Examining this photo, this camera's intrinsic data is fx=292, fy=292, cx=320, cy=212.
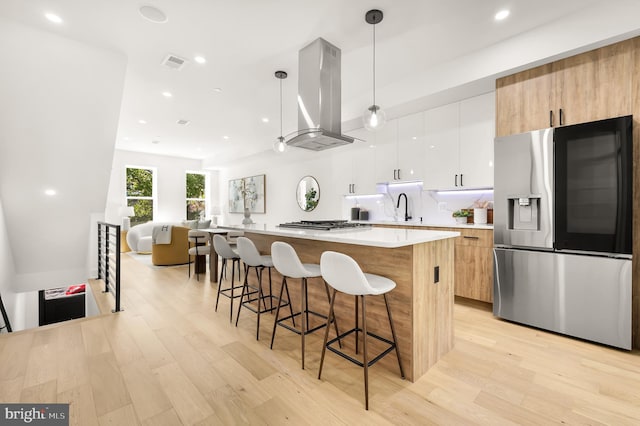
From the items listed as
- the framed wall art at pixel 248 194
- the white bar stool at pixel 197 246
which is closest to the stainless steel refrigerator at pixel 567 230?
the white bar stool at pixel 197 246

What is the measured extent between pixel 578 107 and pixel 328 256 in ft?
8.96

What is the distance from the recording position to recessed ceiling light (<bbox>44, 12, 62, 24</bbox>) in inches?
99.0

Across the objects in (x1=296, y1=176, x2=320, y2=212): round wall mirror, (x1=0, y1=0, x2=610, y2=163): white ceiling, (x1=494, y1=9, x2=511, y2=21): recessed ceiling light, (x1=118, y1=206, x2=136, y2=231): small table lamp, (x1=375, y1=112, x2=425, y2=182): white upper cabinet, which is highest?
(x1=494, y1=9, x2=511, y2=21): recessed ceiling light

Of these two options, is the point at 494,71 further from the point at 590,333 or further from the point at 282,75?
the point at 590,333

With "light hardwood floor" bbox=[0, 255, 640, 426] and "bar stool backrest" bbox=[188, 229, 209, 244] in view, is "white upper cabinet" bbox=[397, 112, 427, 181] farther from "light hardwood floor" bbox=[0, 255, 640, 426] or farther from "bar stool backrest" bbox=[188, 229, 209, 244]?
"bar stool backrest" bbox=[188, 229, 209, 244]

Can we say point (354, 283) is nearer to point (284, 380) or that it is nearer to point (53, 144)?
point (284, 380)

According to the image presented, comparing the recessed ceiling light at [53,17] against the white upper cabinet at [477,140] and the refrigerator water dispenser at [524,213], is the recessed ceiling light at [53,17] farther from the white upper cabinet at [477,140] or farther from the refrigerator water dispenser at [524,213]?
the refrigerator water dispenser at [524,213]

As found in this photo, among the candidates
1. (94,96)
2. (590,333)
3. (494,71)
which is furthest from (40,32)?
(590,333)

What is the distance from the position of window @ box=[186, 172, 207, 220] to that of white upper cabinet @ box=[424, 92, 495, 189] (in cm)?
743

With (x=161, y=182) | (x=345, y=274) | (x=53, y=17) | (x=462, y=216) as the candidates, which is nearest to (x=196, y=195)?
(x=161, y=182)

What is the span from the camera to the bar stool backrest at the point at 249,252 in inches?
104

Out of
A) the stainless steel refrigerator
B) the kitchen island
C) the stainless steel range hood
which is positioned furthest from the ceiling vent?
the stainless steel refrigerator

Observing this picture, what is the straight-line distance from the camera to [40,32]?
2.73m

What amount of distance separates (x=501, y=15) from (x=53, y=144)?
16.1 ft
